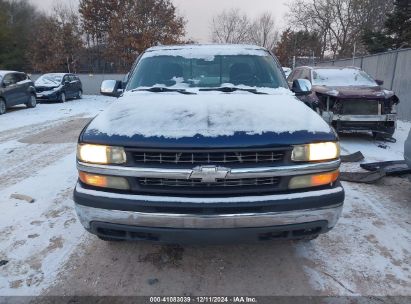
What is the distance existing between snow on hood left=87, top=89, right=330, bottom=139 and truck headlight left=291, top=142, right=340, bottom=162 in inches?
5.3

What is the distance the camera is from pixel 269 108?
3.12 metres

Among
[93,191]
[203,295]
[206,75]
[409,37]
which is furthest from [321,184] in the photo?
[409,37]

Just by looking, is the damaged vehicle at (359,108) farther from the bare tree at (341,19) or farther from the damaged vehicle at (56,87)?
the bare tree at (341,19)

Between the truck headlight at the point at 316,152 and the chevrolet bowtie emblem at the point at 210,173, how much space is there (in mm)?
536

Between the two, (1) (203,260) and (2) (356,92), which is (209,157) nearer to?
(1) (203,260)

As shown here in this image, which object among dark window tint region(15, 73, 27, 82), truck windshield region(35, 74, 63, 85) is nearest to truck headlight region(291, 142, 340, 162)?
dark window tint region(15, 73, 27, 82)

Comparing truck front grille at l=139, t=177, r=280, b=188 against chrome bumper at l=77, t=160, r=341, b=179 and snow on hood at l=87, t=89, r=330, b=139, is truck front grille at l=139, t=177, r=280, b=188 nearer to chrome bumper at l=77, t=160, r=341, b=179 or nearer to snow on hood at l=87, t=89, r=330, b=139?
chrome bumper at l=77, t=160, r=341, b=179

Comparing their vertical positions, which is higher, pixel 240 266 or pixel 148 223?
pixel 148 223

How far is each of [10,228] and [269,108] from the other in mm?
2989

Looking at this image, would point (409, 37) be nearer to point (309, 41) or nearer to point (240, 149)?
point (309, 41)

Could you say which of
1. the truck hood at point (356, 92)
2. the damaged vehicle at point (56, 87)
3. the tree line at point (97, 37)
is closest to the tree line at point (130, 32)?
the tree line at point (97, 37)

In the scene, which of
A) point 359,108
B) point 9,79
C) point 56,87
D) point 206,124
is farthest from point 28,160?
point 56,87

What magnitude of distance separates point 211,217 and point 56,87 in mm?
18717

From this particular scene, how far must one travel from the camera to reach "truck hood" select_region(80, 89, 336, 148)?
2537 millimetres
